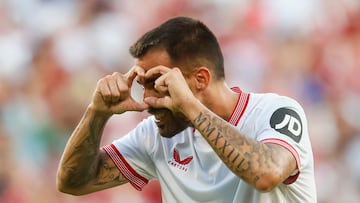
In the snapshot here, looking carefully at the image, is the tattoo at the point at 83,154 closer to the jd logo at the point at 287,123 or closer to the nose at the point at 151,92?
the nose at the point at 151,92

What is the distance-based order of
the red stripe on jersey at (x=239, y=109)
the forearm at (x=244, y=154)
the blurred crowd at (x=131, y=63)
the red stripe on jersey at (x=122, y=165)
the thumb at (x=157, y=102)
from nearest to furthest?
the forearm at (x=244, y=154) < the thumb at (x=157, y=102) < the red stripe on jersey at (x=239, y=109) < the red stripe on jersey at (x=122, y=165) < the blurred crowd at (x=131, y=63)

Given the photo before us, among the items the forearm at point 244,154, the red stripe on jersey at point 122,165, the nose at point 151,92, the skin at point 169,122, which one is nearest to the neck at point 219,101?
the skin at point 169,122

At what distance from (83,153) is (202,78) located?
0.59m

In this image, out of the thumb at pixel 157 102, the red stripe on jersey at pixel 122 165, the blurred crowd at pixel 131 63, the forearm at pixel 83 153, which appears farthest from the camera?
the blurred crowd at pixel 131 63

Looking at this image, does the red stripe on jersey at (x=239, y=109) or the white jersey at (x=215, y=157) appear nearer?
the white jersey at (x=215, y=157)

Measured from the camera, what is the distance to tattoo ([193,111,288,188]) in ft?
9.69

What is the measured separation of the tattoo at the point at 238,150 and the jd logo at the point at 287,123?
138 mm

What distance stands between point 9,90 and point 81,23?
2.53 feet

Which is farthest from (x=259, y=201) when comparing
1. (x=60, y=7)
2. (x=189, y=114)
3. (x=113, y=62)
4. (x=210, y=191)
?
(x=60, y=7)

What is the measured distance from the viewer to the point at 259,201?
3230mm

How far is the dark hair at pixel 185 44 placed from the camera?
130 inches

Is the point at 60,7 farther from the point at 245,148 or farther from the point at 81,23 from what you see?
the point at 245,148

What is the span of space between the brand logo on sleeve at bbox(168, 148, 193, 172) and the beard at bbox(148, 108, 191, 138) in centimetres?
21

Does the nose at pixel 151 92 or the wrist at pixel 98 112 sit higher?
the nose at pixel 151 92
